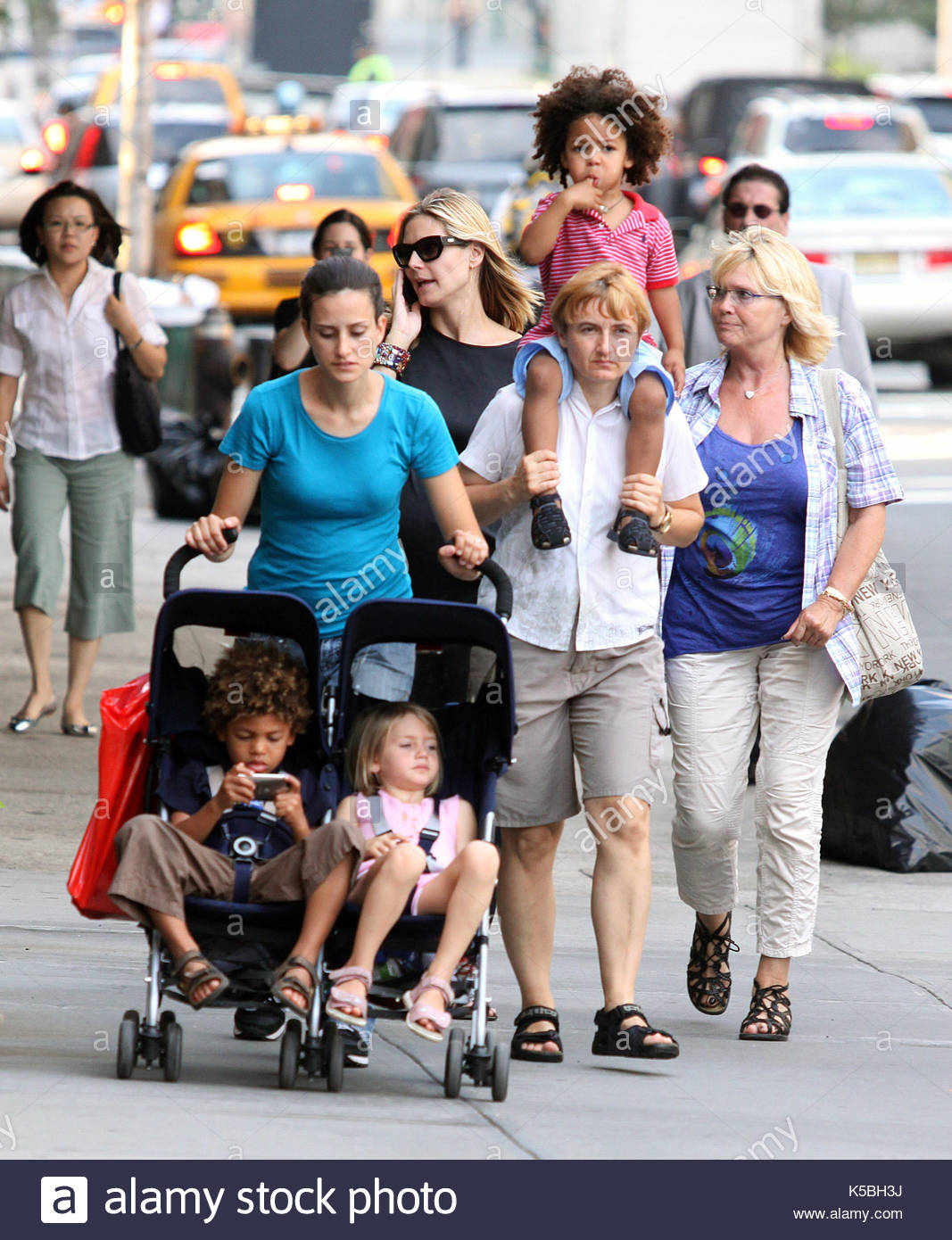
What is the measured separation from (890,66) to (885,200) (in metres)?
45.5

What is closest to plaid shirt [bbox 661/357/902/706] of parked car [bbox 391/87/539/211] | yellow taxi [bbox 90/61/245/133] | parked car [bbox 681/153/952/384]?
parked car [bbox 681/153/952/384]

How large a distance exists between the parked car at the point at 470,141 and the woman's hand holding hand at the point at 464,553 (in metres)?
18.8

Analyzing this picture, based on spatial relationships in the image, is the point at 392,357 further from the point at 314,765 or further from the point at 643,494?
the point at 314,765

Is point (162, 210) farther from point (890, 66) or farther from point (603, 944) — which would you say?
point (890, 66)

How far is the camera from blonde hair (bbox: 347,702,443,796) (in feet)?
16.2

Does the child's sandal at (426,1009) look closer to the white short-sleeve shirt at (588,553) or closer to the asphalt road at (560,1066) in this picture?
the asphalt road at (560,1066)

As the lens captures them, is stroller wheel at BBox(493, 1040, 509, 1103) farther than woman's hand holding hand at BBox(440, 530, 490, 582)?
No

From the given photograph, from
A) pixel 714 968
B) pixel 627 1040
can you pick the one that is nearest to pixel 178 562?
pixel 627 1040

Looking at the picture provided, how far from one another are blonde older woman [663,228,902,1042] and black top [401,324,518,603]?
1.76 ft

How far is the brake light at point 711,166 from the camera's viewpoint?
2398 centimetres

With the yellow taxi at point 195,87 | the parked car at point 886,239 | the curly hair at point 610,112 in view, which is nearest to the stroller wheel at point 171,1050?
the curly hair at point 610,112

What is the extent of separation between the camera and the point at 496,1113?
4688 millimetres

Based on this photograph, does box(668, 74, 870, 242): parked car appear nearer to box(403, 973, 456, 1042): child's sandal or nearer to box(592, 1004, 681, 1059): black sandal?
box(592, 1004, 681, 1059): black sandal
